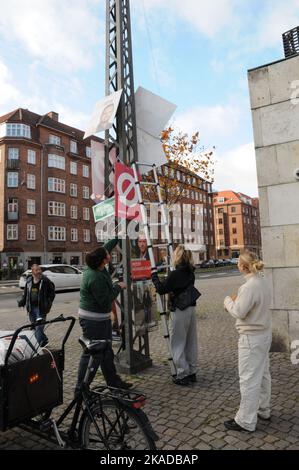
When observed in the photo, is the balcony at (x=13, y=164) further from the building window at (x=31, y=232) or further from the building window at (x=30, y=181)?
the building window at (x=31, y=232)

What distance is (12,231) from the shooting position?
4028cm

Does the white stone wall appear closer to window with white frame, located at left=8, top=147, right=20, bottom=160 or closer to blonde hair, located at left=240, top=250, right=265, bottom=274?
blonde hair, located at left=240, top=250, right=265, bottom=274

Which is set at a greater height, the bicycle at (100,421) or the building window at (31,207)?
the building window at (31,207)

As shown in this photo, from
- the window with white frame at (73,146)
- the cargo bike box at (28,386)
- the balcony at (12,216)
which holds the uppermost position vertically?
the window with white frame at (73,146)

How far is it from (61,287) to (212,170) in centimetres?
1067

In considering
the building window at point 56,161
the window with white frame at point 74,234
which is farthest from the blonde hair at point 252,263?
the window with white frame at point 74,234

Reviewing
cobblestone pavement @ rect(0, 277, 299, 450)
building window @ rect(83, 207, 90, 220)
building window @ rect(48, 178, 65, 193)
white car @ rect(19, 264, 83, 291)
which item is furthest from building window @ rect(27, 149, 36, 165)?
cobblestone pavement @ rect(0, 277, 299, 450)

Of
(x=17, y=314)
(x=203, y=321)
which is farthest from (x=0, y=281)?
(x=203, y=321)

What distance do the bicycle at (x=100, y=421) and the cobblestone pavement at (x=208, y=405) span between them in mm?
503

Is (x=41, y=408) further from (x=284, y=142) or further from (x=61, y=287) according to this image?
(x=61, y=287)

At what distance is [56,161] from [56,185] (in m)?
3.01

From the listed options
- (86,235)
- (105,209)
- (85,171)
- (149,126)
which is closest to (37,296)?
(105,209)

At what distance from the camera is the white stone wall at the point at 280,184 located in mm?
6500

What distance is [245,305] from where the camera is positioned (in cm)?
368
